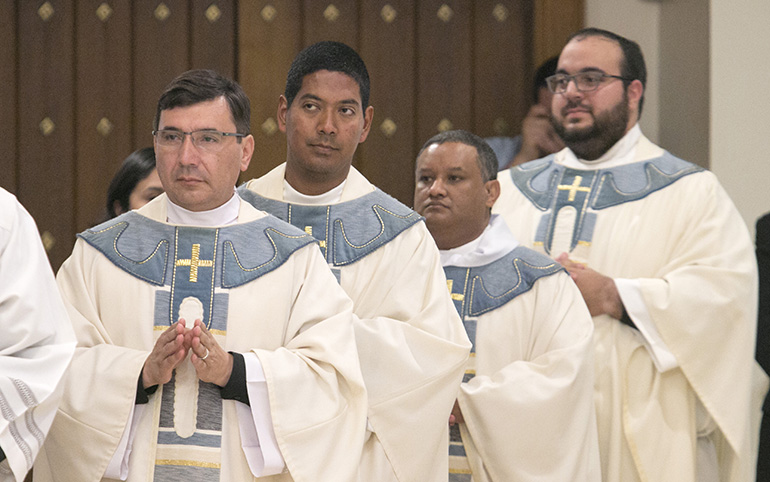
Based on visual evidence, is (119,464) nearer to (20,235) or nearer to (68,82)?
(20,235)

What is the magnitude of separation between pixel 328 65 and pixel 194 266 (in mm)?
892

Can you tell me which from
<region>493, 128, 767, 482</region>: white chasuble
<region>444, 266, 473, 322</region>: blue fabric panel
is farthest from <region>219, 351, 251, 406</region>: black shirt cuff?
<region>493, 128, 767, 482</region>: white chasuble

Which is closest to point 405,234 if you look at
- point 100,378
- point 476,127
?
point 100,378

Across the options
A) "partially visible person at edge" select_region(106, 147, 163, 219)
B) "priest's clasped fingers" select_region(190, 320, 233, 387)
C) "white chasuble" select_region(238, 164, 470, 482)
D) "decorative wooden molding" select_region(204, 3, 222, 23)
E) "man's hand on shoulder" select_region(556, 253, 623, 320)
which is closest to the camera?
"priest's clasped fingers" select_region(190, 320, 233, 387)

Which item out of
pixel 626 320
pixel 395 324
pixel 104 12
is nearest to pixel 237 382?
pixel 395 324

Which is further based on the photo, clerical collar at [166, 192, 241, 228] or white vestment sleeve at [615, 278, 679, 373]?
white vestment sleeve at [615, 278, 679, 373]

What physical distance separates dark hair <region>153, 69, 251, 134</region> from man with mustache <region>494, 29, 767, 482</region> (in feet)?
5.32

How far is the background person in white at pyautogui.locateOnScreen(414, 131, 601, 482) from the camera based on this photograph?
388cm

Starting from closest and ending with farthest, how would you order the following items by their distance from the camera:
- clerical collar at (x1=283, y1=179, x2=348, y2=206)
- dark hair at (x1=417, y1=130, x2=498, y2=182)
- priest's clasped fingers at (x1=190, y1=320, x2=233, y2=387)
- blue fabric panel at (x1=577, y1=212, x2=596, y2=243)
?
priest's clasped fingers at (x1=190, y1=320, x2=233, y2=387) < clerical collar at (x1=283, y1=179, x2=348, y2=206) < dark hair at (x1=417, y1=130, x2=498, y2=182) < blue fabric panel at (x1=577, y1=212, x2=596, y2=243)

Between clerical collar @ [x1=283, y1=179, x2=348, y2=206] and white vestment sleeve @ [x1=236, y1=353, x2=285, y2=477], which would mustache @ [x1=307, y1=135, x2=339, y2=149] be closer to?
clerical collar @ [x1=283, y1=179, x2=348, y2=206]

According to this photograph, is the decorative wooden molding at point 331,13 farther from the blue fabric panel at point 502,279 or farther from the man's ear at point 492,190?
the blue fabric panel at point 502,279

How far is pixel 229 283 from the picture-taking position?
3234mm

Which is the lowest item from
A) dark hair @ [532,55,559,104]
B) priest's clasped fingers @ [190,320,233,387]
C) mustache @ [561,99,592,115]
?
priest's clasped fingers @ [190,320,233,387]

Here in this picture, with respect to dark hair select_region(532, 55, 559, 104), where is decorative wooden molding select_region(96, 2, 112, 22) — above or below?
above
